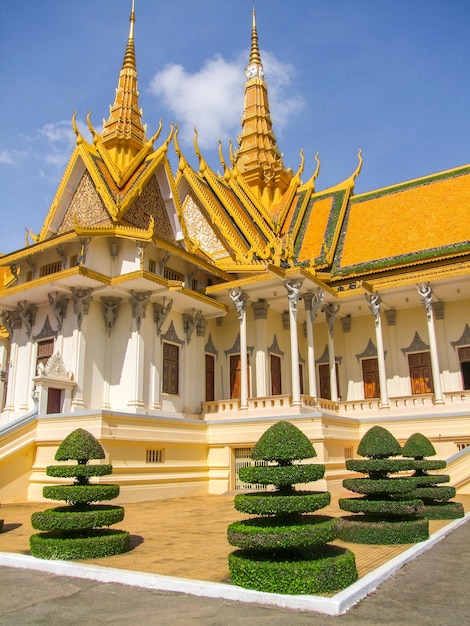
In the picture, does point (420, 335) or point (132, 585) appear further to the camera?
point (420, 335)

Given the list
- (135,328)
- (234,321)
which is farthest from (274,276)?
(135,328)

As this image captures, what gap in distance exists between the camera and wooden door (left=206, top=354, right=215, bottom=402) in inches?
797

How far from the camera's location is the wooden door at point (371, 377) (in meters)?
21.4

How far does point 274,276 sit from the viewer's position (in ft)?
60.1

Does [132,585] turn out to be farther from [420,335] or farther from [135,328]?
[420,335]

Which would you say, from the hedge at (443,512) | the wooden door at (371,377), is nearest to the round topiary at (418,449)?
the hedge at (443,512)

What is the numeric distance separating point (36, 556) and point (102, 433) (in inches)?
267

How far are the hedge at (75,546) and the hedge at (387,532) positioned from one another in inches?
119

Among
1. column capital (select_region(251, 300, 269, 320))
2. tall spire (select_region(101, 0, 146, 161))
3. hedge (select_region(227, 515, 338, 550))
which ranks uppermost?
tall spire (select_region(101, 0, 146, 161))

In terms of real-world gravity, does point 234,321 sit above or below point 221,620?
above

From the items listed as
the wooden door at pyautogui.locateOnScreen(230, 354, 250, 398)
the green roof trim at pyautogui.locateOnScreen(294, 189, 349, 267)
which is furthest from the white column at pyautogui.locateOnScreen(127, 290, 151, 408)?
the green roof trim at pyautogui.locateOnScreen(294, 189, 349, 267)

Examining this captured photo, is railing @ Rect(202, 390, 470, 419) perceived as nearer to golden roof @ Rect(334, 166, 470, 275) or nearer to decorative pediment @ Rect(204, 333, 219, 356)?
decorative pediment @ Rect(204, 333, 219, 356)

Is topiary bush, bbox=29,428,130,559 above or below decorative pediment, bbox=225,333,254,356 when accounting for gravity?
below

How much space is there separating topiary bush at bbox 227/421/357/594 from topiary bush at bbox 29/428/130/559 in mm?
2114
